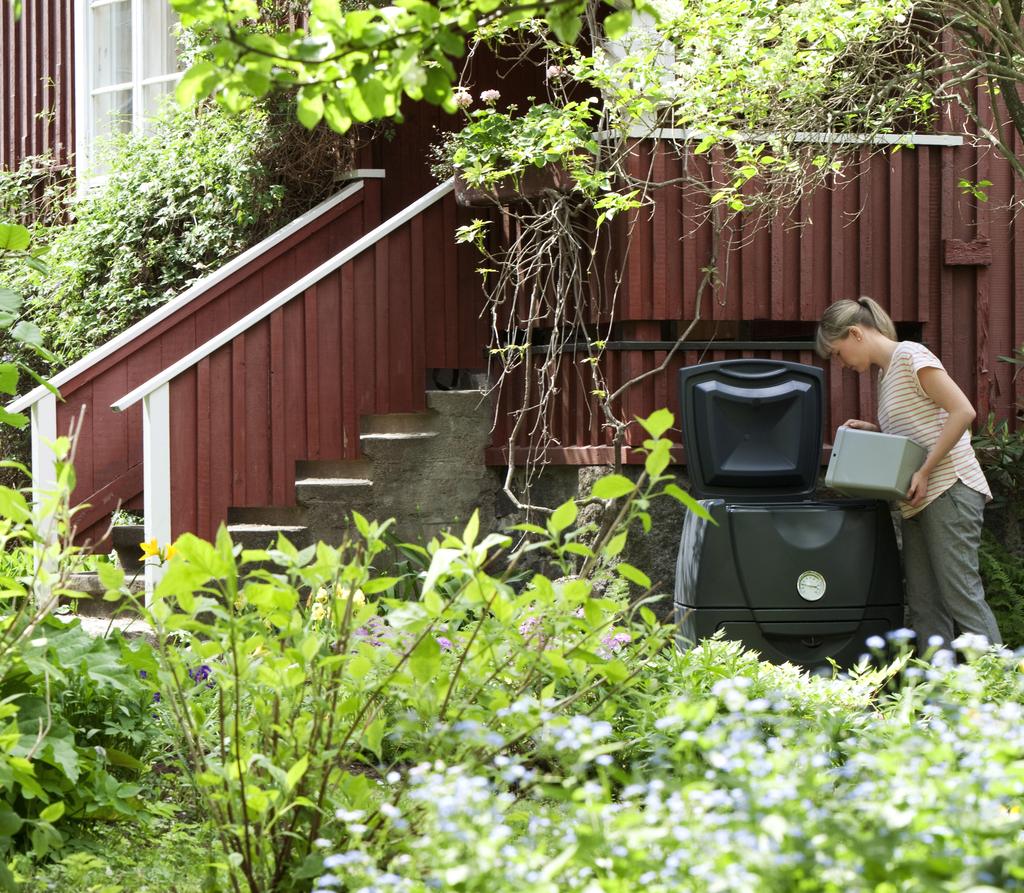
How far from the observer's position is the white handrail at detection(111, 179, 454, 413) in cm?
708

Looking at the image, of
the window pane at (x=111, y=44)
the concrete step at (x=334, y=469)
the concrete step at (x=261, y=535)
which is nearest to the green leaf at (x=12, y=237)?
the concrete step at (x=261, y=535)

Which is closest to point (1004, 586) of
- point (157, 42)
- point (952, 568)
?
point (952, 568)

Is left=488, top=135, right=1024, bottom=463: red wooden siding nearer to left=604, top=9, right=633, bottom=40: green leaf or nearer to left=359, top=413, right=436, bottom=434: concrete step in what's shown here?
left=359, top=413, right=436, bottom=434: concrete step

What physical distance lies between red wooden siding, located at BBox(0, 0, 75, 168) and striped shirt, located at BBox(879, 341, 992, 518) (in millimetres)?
7688

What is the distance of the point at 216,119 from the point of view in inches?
376

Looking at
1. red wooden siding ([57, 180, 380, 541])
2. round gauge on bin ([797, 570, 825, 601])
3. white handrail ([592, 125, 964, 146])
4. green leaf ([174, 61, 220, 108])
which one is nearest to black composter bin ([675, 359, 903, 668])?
round gauge on bin ([797, 570, 825, 601])

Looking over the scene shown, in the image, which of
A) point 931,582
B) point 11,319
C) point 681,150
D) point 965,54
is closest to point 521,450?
point 681,150

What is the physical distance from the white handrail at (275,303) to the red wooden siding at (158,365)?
0.36 ft

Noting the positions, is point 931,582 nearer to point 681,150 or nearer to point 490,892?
point 681,150

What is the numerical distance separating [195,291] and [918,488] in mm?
4511

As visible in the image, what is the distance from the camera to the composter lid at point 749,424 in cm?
623

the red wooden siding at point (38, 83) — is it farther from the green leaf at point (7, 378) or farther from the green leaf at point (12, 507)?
the green leaf at point (12, 507)

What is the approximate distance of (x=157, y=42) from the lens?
36.2ft

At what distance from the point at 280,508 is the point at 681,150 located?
2876 mm
